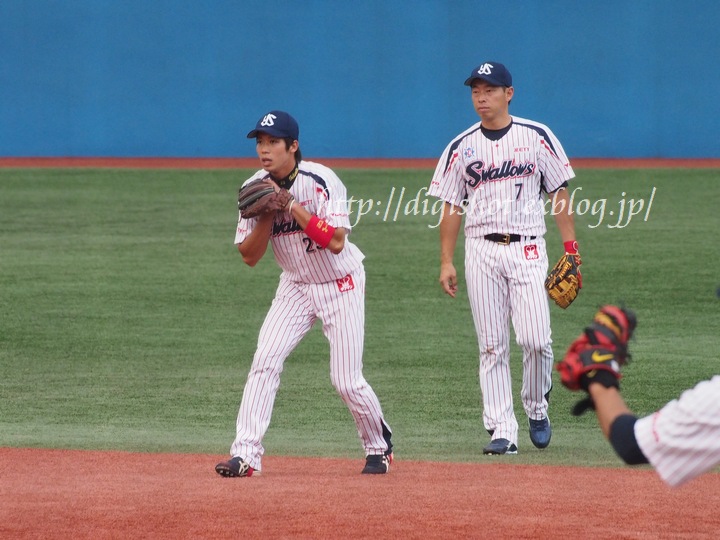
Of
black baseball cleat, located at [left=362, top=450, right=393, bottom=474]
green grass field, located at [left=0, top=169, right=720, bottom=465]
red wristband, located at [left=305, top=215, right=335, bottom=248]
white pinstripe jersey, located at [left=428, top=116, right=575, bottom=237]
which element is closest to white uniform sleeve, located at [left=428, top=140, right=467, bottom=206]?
white pinstripe jersey, located at [left=428, top=116, right=575, bottom=237]

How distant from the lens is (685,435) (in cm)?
309

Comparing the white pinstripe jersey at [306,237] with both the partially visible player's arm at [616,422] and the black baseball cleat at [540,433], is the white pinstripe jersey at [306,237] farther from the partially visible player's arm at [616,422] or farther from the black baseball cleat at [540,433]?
the partially visible player's arm at [616,422]

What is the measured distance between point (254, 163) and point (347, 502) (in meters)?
17.1

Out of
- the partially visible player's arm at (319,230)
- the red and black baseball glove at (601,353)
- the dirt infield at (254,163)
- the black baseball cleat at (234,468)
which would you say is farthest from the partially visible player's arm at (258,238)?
the dirt infield at (254,163)

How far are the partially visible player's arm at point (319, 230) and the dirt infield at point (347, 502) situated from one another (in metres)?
0.98

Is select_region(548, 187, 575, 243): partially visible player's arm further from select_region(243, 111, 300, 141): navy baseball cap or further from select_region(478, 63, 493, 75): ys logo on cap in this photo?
select_region(243, 111, 300, 141): navy baseball cap

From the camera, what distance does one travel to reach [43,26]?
22.0 meters

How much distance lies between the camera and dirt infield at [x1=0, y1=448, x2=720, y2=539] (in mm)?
4625

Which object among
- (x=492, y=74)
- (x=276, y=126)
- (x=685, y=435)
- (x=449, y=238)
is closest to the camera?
(x=685, y=435)

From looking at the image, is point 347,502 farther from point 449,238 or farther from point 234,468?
point 449,238

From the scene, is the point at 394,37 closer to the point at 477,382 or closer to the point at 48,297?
the point at 48,297

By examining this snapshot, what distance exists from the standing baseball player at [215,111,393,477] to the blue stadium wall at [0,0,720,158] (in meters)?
15.9

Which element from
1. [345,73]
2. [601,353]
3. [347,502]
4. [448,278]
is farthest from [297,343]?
[345,73]

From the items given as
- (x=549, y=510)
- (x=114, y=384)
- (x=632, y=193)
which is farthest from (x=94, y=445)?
(x=632, y=193)
